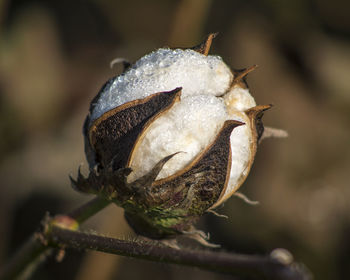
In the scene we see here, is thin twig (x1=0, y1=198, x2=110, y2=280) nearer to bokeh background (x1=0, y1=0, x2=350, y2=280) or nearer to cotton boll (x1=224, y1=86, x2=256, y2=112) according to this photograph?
cotton boll (x1=224, y1=86, x2=256, y2=112)

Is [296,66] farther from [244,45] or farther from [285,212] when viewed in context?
[285,212]

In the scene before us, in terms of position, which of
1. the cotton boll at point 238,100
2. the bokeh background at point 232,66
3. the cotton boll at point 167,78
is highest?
the cotton boll at point 167,78

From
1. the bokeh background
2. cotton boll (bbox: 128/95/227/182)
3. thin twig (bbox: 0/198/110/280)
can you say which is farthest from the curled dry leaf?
the bokeh background

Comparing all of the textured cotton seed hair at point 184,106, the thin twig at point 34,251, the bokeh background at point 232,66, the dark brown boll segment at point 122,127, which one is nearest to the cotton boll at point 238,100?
the textured cotton seed hair at point 184,106

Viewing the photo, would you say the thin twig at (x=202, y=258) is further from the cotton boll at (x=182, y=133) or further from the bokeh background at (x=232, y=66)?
the bokeh background at (x=232, y=66)

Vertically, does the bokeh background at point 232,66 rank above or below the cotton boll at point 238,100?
below

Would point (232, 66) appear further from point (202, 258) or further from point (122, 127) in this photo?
point (202, 258)

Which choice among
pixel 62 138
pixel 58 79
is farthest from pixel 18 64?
pixel 62 138

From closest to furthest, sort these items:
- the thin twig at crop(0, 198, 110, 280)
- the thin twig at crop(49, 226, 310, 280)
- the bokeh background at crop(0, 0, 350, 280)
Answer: the thin twig at crop(49, 226, 310, 280)
the thin twig at crop(0, 198, 110, 280)
the bokeh background at crop(0, 0, 350, 280)
